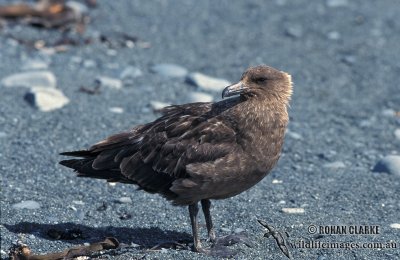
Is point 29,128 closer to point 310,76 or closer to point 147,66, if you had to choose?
point 147,66

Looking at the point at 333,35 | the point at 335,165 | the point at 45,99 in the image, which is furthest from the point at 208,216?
the point at 333,35

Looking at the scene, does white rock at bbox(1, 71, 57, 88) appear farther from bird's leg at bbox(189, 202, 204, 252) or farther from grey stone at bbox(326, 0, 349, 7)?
grey stone at bbox(326, 0, 349, 7)

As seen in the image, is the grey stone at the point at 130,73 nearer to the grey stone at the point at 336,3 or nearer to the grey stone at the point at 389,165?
the grey stone at the point at 389,165

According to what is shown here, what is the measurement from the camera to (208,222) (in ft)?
22.6

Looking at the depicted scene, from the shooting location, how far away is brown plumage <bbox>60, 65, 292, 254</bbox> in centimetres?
644

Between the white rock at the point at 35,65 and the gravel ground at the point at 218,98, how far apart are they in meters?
0.09

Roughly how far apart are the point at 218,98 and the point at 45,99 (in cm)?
212

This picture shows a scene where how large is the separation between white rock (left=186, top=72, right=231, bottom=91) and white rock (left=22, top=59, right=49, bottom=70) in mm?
1845

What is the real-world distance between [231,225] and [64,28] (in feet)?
20.7

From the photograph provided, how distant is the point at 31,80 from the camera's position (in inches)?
406

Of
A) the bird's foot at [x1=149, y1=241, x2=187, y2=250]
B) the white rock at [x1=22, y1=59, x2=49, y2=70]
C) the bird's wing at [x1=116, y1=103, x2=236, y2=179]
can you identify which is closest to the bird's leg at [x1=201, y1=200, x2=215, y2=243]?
the bird's foot at [x1=149, y1=241, x2=187, y2=250]

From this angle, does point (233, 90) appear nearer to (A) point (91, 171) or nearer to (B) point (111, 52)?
(A) point (91, 171)

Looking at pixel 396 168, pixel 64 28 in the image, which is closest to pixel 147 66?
pixel 64 28

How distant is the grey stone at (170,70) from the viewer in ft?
37.0
